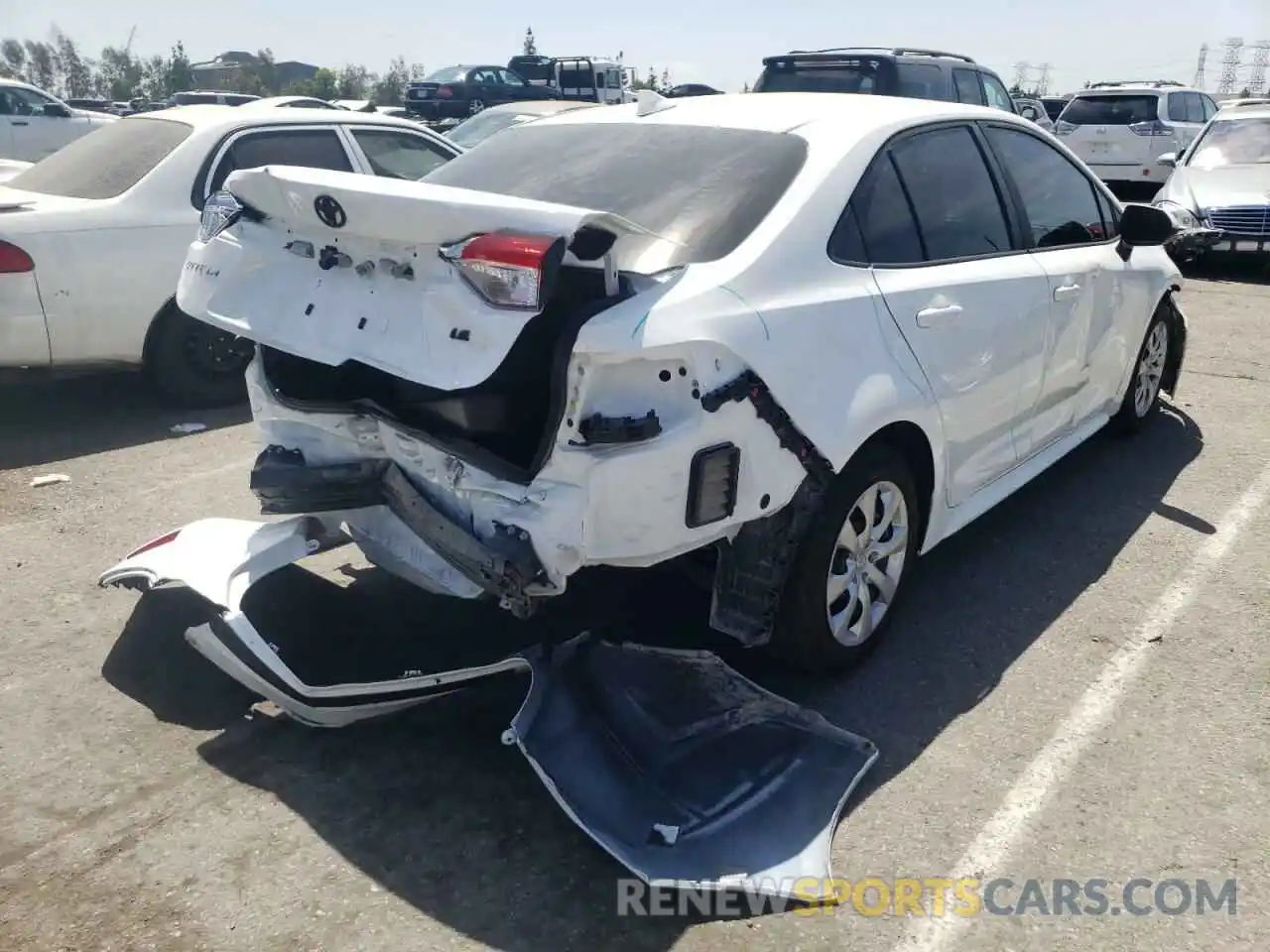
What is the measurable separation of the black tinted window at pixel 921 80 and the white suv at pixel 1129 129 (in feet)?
17.6

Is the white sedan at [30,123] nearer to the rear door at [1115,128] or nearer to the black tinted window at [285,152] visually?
the black tinted window at [285,152]

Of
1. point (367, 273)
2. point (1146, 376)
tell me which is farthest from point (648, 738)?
point (1146, 376)

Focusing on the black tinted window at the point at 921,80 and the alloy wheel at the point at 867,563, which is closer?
the alloy wheel at the point at 867,563

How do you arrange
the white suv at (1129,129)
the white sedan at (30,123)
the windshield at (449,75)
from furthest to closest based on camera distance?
the windshield at (449,75) → the white sedan at (30,123) → the white suv at (1129,129)

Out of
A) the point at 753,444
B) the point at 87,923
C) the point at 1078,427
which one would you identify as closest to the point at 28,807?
the point at 87,923

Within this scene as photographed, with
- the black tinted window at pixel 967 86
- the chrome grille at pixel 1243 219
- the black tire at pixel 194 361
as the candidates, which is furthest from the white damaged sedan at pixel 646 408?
the chrome grille at pixel 1243 219

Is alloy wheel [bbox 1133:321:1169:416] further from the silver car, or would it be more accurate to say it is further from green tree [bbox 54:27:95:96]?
green tree [bbox 54:27:95:96]

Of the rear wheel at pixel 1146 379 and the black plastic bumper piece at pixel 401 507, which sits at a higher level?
the black plastic bumper piece at pixel 401 507

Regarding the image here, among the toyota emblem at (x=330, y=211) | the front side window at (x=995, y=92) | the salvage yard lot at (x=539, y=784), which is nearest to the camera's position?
the salvage yard lot at (x=539, y=784)

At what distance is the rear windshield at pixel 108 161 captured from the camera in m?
6.14

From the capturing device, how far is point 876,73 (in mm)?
10594

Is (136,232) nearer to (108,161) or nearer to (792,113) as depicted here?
(108,161)

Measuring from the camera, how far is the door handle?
3.41 m

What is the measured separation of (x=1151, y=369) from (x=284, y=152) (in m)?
5.18
